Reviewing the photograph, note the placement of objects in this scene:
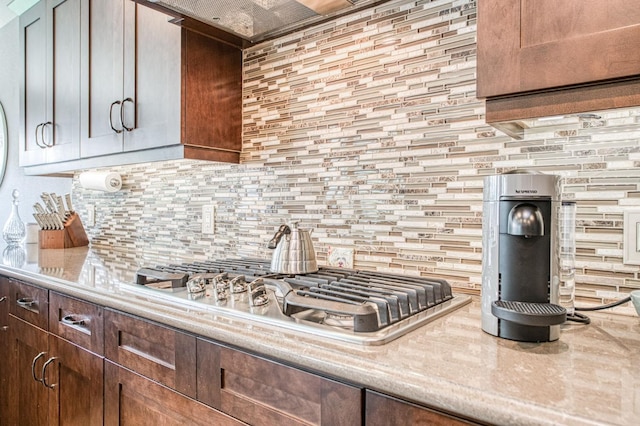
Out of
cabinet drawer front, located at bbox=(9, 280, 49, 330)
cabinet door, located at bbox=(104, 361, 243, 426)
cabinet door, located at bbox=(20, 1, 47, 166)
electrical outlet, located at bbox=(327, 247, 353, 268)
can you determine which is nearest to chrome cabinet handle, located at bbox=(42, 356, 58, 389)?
cabinet drawer front, located at bbox=(9, 280, 49, 330)

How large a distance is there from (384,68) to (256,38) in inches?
23.4

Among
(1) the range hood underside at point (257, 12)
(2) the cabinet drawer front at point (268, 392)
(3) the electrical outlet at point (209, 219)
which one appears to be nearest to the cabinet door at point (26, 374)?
(3) the electrical outlet at point (209, 219)

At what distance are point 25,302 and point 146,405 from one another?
0.86 meters

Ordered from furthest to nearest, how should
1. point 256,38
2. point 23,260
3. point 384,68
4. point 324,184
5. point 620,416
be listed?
1. point 23,260
2. point 256,38
3. point 324,184
4. point 384,68
5. point 620,416

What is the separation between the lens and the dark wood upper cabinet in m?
0.66

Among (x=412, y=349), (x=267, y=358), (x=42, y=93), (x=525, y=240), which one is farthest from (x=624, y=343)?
(x=42, y=93)

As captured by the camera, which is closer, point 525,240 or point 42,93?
point 525,240

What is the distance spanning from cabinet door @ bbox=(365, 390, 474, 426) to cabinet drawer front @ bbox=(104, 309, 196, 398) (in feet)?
1.39

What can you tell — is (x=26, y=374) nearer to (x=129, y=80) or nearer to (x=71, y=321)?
(x=71, y=321)

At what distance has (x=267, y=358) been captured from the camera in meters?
0.76

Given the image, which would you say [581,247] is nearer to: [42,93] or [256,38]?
[256,38]

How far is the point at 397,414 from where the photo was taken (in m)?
0.61

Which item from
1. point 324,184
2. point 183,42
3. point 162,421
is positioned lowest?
point 162,421

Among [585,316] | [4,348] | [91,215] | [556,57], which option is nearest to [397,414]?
[585,316]
